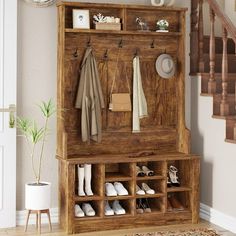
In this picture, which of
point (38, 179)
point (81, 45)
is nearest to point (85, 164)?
point (38, 179)

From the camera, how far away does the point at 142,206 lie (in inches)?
228

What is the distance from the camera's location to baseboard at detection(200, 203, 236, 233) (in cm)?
550

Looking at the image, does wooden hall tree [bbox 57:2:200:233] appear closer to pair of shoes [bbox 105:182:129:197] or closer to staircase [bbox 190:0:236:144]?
pair of shoes [bbox 105:182:129:197]

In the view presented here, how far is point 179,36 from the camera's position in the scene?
6.00m

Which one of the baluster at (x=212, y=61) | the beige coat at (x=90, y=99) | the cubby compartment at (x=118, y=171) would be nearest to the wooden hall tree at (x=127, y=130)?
the cubby compartment at (x=118, y=171)

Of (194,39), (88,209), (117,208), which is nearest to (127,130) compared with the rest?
(117,208)

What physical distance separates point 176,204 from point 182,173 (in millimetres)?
327

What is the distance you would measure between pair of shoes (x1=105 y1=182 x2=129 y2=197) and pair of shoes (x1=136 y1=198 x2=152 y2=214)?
0.26 meters

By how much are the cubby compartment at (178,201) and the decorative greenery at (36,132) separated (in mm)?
1355

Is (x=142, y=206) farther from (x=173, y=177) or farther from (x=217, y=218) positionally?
(x=217, y=218)

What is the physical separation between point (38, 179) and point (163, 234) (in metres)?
1.26

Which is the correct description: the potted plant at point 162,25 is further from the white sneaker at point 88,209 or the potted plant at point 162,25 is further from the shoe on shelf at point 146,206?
the white sneaker at point 88,209

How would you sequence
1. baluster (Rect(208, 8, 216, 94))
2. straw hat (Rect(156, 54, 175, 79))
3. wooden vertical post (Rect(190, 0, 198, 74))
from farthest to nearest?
wooden vertical post (Rect(190, 0, 198, 74))
straw hat (Rect(156, 54, 175, 79))
baluster (Rect(208, 8, 216, 94))

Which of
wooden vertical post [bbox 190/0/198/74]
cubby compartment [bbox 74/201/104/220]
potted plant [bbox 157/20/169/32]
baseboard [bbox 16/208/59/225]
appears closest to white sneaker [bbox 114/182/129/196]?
cubby compartment [bbox 74/201/104/220]
